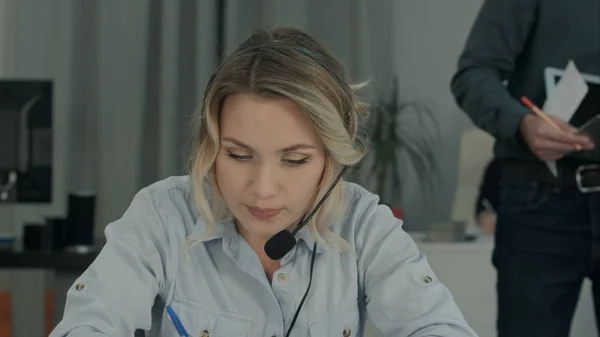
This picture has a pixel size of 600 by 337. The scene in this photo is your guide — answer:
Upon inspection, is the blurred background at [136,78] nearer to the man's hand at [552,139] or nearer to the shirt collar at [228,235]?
the man's hand at [552,139]

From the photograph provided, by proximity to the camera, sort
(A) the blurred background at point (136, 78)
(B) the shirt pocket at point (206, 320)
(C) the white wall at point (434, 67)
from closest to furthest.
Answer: (B) the shirt pocket at point (206, 320)
(A) the blurred background at point (136, 78)
(C) the white wall at point (434, 67)

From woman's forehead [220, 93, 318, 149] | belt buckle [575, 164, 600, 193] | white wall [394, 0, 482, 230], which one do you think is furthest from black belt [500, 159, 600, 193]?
white wall [394, 0, 482, 230]

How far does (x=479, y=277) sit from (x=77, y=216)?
4.71 ft

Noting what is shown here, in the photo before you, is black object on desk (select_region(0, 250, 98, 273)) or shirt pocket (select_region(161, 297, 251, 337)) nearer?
shirt pocket (select_region(161, 297, 251, 337))

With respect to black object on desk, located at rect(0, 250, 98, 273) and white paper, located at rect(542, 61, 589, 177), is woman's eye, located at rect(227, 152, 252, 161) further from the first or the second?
black object on desk, located at rect(0, 250, 98, 273)

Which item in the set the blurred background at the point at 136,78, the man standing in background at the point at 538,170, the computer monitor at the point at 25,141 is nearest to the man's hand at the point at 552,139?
the man standing in background at the point at 538,170

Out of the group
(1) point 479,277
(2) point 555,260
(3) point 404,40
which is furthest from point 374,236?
(3) point 404,40

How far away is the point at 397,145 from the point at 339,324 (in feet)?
8.35

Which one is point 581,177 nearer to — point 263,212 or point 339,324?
point 339,324

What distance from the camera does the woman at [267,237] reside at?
3.98 ft

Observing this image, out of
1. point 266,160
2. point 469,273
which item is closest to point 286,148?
point 266,160

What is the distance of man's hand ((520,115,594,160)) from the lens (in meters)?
1.82

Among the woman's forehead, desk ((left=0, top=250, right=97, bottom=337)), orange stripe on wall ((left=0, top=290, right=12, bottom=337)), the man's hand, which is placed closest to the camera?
the woman's forehead

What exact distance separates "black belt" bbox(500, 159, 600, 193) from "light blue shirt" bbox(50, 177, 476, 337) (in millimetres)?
618
